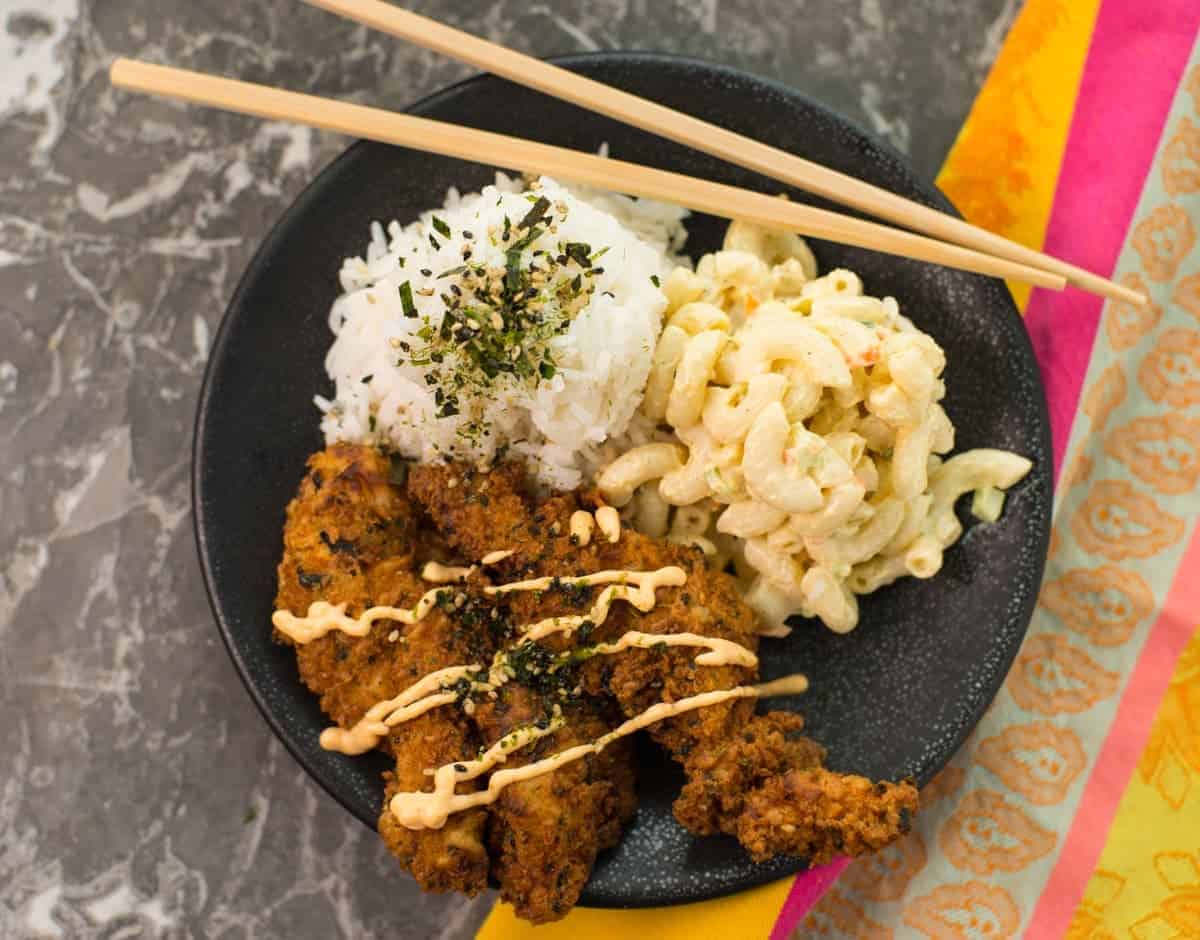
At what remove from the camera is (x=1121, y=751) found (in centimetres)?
234

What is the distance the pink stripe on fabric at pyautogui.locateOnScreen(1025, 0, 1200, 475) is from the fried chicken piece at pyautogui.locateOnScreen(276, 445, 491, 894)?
1.40 meters

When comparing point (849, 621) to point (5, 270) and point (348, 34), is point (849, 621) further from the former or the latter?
point (5, 270)

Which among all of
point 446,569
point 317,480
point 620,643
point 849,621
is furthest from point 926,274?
point 317,480

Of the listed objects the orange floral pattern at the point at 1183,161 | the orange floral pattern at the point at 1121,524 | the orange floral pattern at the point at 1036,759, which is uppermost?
the orange floral pattern at the point at 1183,161

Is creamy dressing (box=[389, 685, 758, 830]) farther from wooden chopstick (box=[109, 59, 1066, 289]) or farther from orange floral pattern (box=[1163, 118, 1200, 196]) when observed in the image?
orange floral pattern (box=[1163, 118, 1200, 196])

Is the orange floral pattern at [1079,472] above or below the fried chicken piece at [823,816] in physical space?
above

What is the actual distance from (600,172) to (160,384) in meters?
1.26

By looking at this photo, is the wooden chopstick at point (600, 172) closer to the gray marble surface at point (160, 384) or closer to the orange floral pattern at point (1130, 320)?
the orange floral pattern at point (1130, 320)

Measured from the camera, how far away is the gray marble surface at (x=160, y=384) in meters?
2.57

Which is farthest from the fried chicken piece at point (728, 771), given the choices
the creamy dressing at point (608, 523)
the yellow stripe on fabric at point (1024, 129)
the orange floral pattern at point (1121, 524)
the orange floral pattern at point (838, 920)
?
the yellow stripe on fabric at point (1024, 129)

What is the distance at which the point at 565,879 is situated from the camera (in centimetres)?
199

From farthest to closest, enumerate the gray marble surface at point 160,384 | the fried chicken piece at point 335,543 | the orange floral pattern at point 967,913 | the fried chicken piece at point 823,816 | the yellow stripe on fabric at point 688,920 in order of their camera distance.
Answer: the gray marble surface at point 160,384 < the orange floral pattern at point 967,913 < the yellow stripe on fabric at point 688,920 < the fried chicken piece at point 335,543 < the fried chicken piece at point 823,816

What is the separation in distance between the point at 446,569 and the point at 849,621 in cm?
82

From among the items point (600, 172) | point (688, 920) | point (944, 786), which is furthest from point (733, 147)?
point (688, 920)
